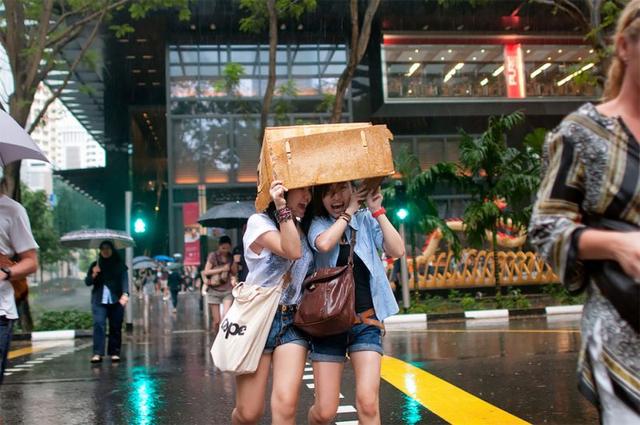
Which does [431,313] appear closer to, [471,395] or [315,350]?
[471,395]

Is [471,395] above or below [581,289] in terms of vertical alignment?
below

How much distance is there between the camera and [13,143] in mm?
4254

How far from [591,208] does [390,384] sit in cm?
592

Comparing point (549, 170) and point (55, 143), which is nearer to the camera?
point (549, 170)

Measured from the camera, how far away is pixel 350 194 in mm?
4113

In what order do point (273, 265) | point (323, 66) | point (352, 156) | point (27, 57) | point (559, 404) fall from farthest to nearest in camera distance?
point (323, 66), point (27, 57), point (559, 404), point (273, 265), point (352, 156)

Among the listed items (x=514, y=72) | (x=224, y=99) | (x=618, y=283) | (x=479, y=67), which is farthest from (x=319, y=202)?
(x=514, y=72)

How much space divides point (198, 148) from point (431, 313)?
1499cm

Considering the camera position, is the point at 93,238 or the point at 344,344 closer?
the point at 344,344

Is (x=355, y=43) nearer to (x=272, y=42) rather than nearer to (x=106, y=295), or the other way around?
(x=272, y=42)

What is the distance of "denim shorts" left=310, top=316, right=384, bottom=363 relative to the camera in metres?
3.97

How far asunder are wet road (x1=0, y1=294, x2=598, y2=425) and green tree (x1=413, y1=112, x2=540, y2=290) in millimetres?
4825

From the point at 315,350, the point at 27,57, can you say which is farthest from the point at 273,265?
the point at 27,57

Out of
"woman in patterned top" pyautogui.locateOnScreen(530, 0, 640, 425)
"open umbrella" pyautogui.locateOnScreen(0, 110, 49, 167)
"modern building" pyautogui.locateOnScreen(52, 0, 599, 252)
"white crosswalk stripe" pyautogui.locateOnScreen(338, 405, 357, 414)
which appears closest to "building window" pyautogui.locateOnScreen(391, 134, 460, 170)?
"modern building" pyautogui.locateOnScreen(52, 0, 599, 252)
